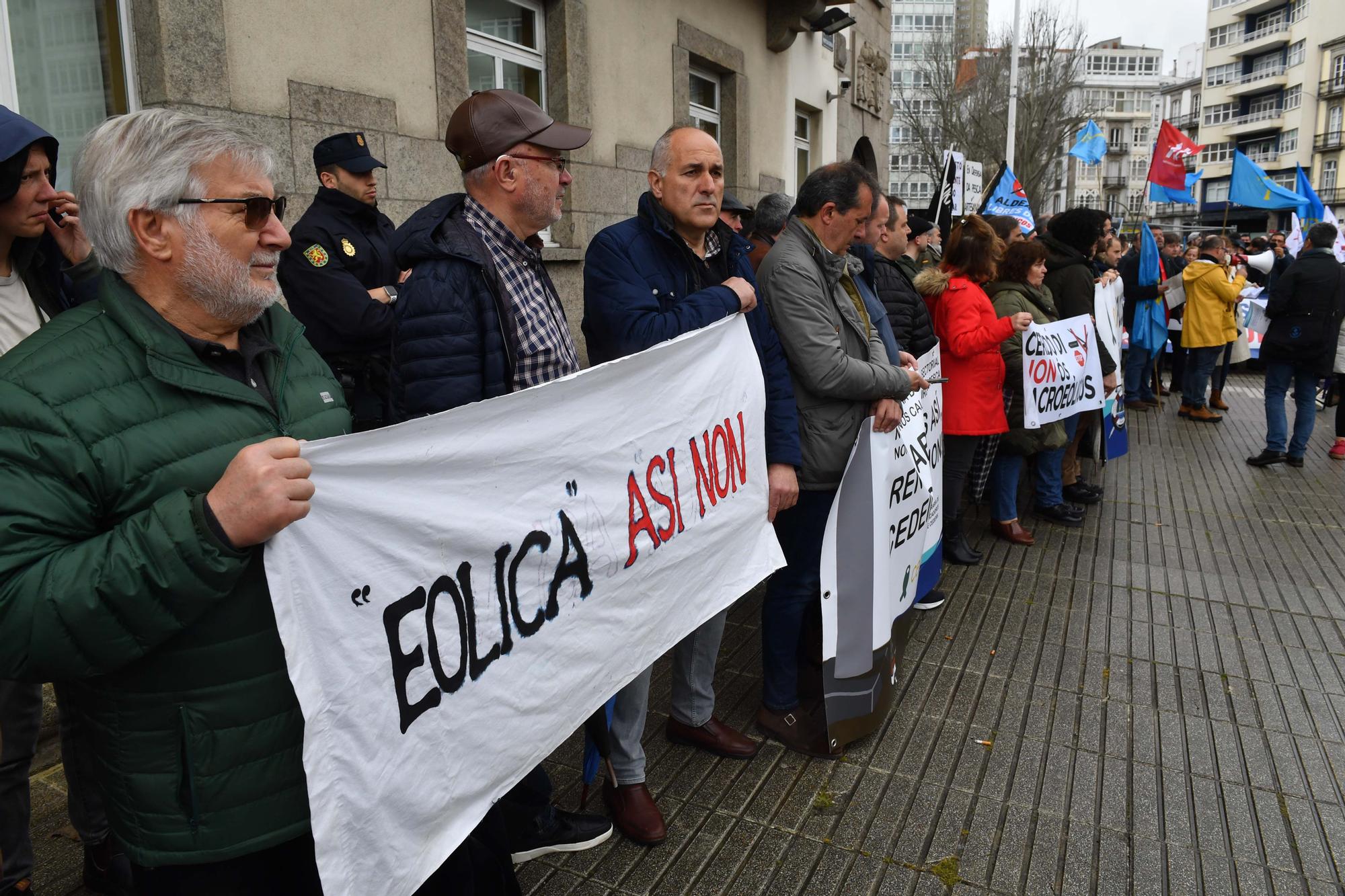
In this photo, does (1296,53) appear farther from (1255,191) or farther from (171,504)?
(171,504)

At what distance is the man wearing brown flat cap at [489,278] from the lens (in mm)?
2188

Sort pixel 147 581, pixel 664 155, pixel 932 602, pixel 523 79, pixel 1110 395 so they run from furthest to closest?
pixel 523 79 < pixel 1110 395 < pixel 932 602 < pixel 664 155 < pixel 147 581

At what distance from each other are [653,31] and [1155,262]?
19.3ft

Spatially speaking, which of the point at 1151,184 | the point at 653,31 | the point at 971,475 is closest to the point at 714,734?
the point at 971,475

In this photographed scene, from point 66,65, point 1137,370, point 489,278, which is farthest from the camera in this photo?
point 1137,370

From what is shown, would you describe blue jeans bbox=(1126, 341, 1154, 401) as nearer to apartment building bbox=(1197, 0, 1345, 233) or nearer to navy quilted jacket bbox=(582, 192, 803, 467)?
navy quilted jacket bbox=(582, 192, 803, 467)

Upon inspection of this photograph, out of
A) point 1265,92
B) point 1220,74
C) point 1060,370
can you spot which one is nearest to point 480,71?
point 1060,370

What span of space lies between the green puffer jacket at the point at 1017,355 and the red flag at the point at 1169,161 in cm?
693

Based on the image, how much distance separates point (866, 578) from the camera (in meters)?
3.15

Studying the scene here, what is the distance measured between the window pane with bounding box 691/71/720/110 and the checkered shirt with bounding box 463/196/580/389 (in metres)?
7.78

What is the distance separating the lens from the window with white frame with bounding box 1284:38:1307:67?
199ft

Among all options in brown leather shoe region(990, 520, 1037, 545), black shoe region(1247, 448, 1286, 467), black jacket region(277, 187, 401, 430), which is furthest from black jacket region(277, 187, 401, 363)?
black shoe region(1247, 448, 1286, 467)

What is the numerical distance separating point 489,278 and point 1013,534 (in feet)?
14.7

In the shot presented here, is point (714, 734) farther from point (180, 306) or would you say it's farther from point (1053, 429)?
point (1053, 429)
